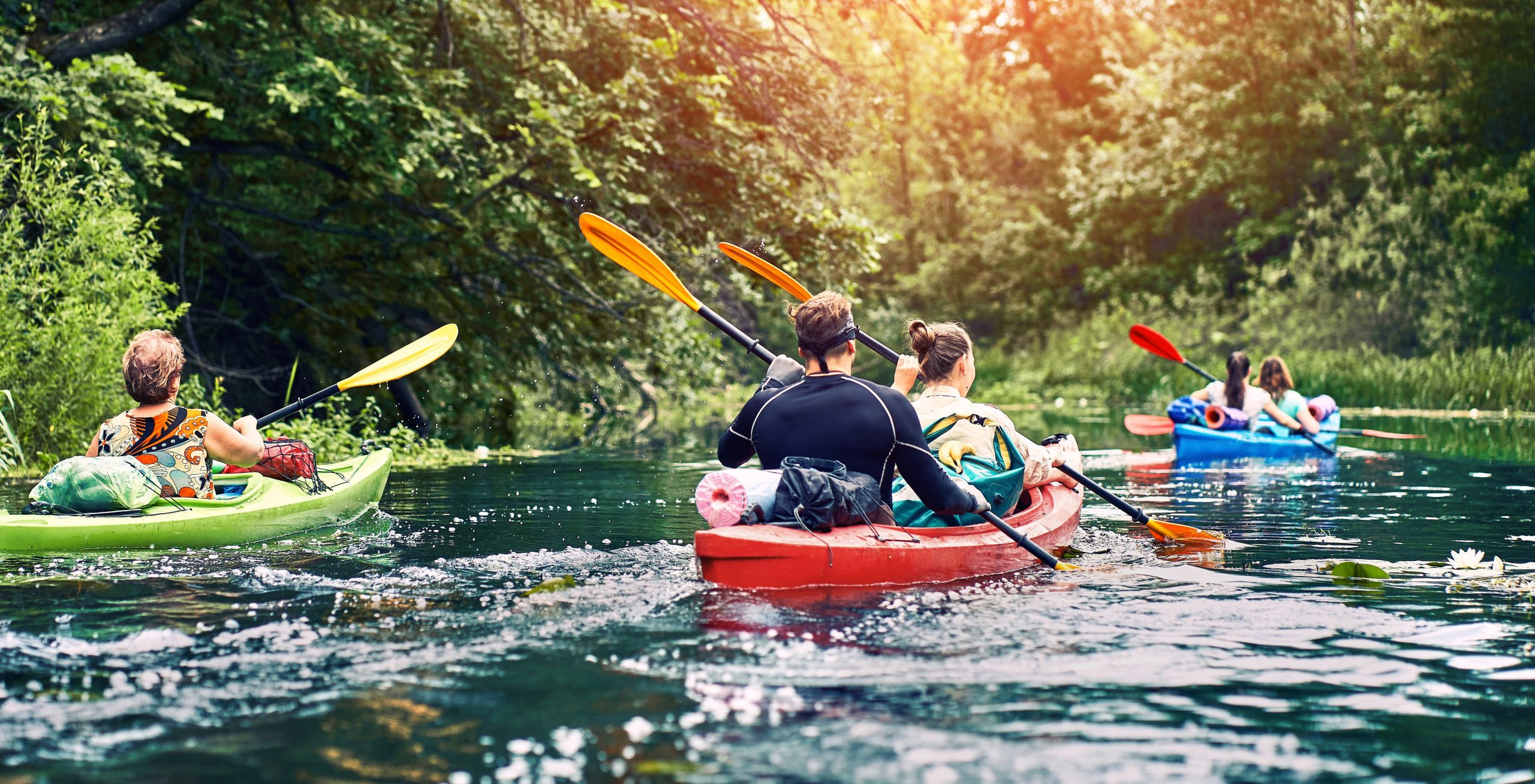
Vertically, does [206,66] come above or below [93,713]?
above

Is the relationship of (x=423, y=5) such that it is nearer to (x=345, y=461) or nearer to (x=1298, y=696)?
(x=345, y=461)

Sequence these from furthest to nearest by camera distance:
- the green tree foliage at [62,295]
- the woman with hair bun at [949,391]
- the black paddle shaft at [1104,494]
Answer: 1. the green tree foliage at [62,295]
2. the black paddle shaft at [1104,494]
3. the woman with hair bun at [949,391]

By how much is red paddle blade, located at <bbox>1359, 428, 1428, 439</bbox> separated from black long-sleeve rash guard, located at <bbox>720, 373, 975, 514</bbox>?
9.64 m

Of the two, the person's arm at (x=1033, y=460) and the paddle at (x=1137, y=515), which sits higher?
the person's arm at (x=1033, y=460)

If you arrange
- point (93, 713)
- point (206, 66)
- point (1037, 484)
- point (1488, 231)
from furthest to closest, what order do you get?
point (1488, 231)
point (206, 66)
point (1037, 484)
point (93, 713)

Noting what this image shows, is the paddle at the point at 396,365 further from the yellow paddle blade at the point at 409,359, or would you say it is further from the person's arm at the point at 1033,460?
the person's arm at the point at 1033,460

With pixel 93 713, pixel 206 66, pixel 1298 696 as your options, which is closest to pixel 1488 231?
pixel 206 66

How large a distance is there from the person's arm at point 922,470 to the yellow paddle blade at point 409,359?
3.34 meters

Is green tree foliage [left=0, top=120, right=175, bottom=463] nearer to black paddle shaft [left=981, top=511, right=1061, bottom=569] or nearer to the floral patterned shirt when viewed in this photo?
the floral patterned shirt

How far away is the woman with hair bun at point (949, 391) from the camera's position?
19.1 ft

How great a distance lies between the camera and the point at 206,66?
11.2 meters

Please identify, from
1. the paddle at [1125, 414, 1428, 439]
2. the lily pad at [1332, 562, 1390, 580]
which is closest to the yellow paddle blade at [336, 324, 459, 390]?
the lily pad at [1332, 562, 1390, 580]

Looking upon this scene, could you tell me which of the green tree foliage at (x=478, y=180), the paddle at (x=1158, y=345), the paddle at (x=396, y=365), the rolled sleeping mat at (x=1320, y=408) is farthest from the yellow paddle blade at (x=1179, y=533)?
the rolled sleeping mat at (x=1320, y=408)

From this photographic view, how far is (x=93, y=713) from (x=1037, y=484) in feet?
14.7
